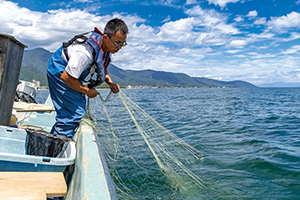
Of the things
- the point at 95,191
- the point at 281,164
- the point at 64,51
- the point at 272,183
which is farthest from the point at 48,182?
the point at 281,164

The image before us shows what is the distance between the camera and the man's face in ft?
9.20

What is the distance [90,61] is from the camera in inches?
109

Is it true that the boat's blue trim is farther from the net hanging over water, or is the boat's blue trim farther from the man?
the net hanging over water

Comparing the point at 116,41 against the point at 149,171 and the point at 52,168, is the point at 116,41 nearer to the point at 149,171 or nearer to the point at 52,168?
the point at 52,168

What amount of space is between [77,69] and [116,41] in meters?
0.66

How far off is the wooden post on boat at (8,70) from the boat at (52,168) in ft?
2.36

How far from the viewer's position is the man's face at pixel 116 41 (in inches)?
110

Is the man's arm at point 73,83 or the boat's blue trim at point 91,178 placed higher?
the man's arm at point 73,83

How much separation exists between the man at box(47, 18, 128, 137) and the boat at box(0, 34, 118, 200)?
264 millimetres

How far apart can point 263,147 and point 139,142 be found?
397 cm

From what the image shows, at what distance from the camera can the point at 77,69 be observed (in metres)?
2.54

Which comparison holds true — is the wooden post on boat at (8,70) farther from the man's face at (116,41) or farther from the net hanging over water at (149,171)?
the man's face at (116,41)

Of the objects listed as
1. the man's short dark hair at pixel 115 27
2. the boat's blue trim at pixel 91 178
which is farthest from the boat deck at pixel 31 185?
the man's short dark hair at pixel 115 27

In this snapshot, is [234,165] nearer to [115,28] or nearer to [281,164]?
[281,164]
